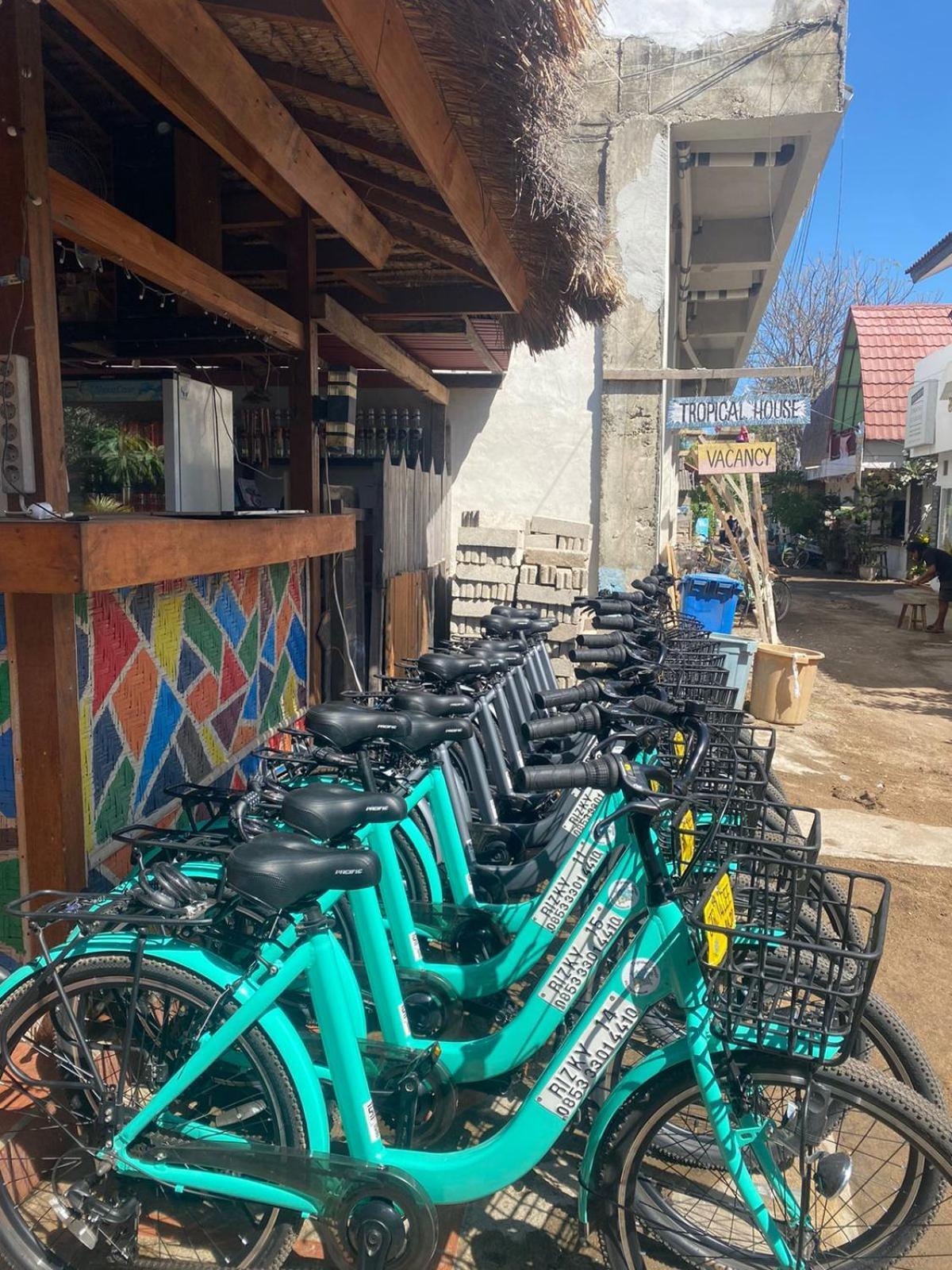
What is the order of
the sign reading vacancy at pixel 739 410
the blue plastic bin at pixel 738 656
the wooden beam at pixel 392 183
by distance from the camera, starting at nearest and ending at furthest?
the wooden beam at pixel 392 183 < the blue plastic bin at pixel 738 656 < the sign reading vacancy at pixel 739 410

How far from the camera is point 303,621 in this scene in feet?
14.8

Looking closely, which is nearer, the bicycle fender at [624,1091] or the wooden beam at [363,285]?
the bicycle fender at [624,1091]

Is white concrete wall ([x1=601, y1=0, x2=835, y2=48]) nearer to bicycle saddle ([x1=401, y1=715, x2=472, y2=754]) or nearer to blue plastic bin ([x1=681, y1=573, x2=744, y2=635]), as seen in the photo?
blue plastic bin ([x1=681, y1=573, x2=744, y2=635])

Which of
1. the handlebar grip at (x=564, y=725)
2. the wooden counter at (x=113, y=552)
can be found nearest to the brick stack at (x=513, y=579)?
the wooden counter at (x=113, y=552)

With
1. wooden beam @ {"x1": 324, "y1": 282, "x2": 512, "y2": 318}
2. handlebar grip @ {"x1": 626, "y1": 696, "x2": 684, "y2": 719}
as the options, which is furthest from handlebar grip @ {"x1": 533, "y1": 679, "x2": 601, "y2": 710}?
wooden beam @ {"x1": 324, "y1": 282, "x2": 512, "y2": 318}

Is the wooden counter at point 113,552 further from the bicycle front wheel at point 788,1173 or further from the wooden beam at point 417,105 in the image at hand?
the bicycle front wheel at point 788,1173

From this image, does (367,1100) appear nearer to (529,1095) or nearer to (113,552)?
(529,1095)

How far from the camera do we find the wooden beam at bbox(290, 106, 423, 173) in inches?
129

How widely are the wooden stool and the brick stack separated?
338 inches

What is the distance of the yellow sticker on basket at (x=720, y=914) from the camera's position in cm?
210

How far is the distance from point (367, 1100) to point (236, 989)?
37 centimetres

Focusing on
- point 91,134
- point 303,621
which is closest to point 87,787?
point 303,621

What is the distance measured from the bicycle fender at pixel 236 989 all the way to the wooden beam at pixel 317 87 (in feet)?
8.30

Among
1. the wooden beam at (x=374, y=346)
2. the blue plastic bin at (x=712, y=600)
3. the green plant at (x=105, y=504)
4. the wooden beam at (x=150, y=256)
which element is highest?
the wooden beam at (x=374, y=346)
